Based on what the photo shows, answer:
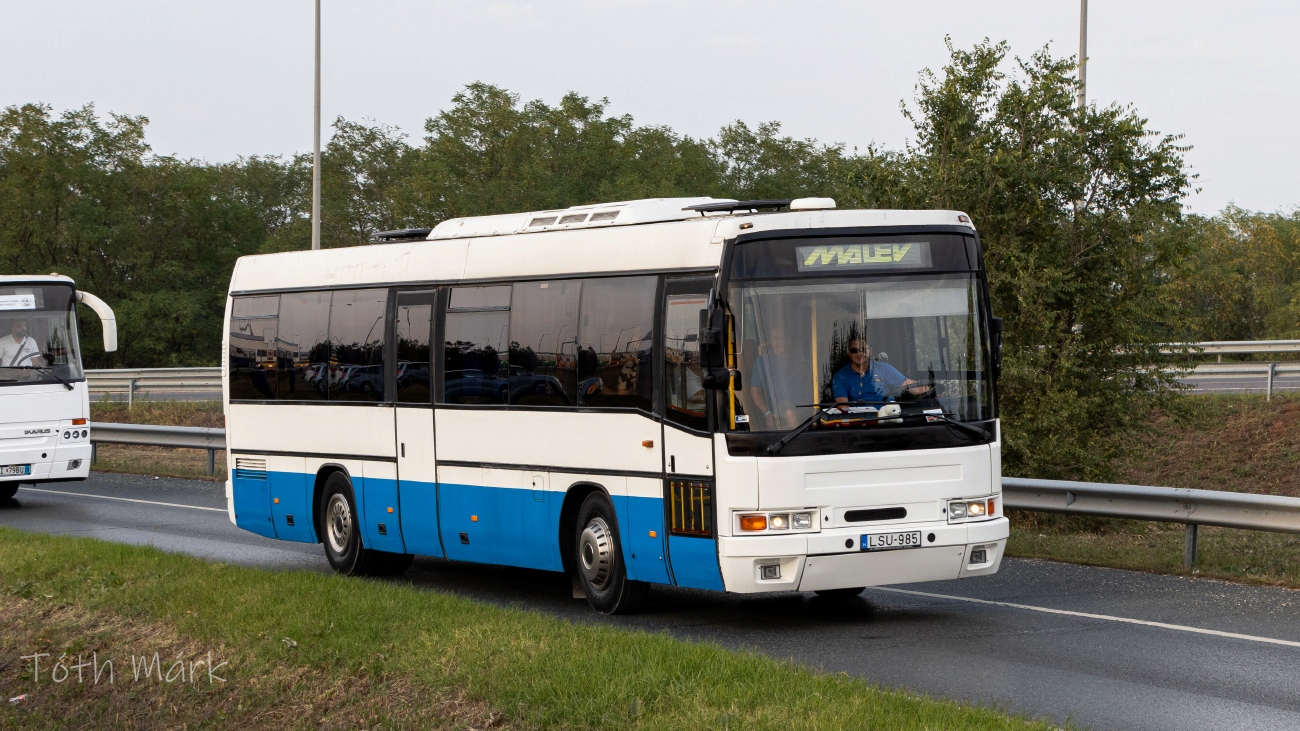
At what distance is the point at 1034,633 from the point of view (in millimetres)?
10305

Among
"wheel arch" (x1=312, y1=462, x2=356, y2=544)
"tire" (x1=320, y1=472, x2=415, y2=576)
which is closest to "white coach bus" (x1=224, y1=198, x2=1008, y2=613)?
"tire" (x1=320, y1=472, x2=415, y2=576)

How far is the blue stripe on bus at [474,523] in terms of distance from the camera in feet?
34.9

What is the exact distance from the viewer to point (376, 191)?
54.7 metres

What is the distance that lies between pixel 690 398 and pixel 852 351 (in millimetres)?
1133

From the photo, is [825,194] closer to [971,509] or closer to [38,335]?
[38,335]

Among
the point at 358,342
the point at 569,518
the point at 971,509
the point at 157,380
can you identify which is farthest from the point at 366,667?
the point at 157,380

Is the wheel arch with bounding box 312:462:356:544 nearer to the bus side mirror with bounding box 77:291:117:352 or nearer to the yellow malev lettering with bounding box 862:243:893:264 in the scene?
the yellow malev lettering with bounding box 862:243:893:264

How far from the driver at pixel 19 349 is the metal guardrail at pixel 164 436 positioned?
3.72 meters

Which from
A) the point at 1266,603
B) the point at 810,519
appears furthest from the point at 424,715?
the point at 1266,603

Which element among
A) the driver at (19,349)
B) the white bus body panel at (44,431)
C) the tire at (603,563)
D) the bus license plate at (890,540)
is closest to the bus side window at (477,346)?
the tire at (603,563)

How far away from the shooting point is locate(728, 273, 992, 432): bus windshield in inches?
399

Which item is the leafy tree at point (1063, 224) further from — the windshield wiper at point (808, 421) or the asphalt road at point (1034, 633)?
the windshield wiper at point (808, 421)

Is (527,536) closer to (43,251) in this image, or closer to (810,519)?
(810,519)

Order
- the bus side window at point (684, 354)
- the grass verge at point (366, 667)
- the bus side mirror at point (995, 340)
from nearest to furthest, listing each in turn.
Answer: the grass verge at point (366, 667) → the bus side window at point (684, 354) → the bus side mirror at point (995, 340)
